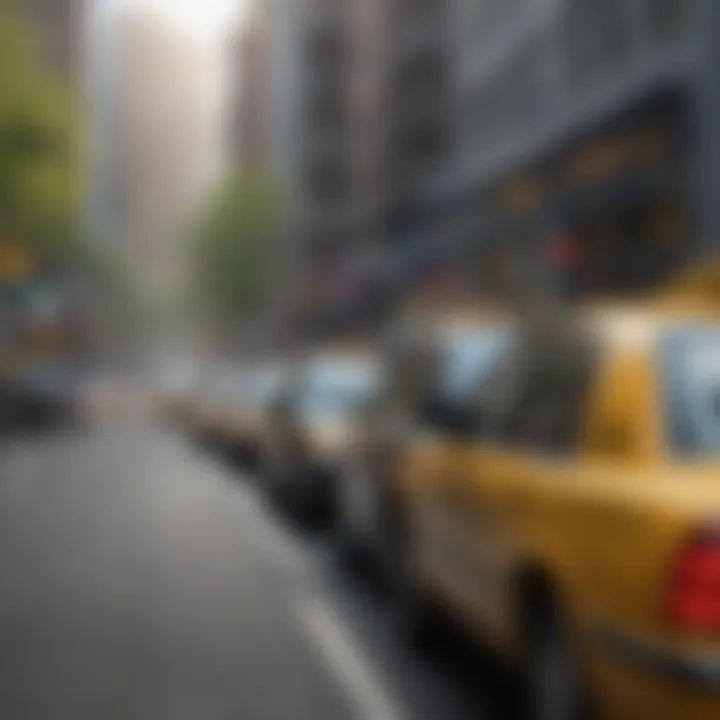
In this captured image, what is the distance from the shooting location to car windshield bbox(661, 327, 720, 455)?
4.86 metres

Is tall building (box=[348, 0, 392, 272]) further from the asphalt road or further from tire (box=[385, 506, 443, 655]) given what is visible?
tire (box=[385, 506, 443, 655])

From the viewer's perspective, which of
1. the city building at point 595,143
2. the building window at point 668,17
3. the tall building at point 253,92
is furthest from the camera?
the tall building at point 253,92

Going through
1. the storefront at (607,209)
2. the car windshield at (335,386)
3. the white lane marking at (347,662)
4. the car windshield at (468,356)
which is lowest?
the white lane marking at (347,662)

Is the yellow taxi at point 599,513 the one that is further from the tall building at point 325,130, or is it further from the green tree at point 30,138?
the tall building at point 325,130

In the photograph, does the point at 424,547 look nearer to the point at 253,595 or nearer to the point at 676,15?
the point at 253,595

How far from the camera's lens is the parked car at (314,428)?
47.4ft

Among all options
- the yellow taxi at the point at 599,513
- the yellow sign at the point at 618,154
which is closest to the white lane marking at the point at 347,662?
the yellow taxi at the point at 599,513

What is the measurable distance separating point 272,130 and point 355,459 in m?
98.5

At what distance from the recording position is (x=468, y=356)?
27.0 feet

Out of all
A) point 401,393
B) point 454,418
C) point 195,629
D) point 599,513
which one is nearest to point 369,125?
point 401,393

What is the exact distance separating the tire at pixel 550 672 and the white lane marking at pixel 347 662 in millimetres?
1209

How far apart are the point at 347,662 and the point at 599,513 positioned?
3.41 metres

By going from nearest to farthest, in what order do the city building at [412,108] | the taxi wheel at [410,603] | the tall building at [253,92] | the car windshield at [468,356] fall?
1. the car windshield at [468,356]
2. the taxi wheel at [410,603]
3. the city building at [412,108]
4. the tall building at [253,92]

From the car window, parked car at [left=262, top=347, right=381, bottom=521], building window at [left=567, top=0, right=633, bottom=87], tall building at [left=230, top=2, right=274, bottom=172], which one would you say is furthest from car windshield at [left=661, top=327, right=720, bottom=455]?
tall building at [left=230, top=2, right=274, bottom=172]
